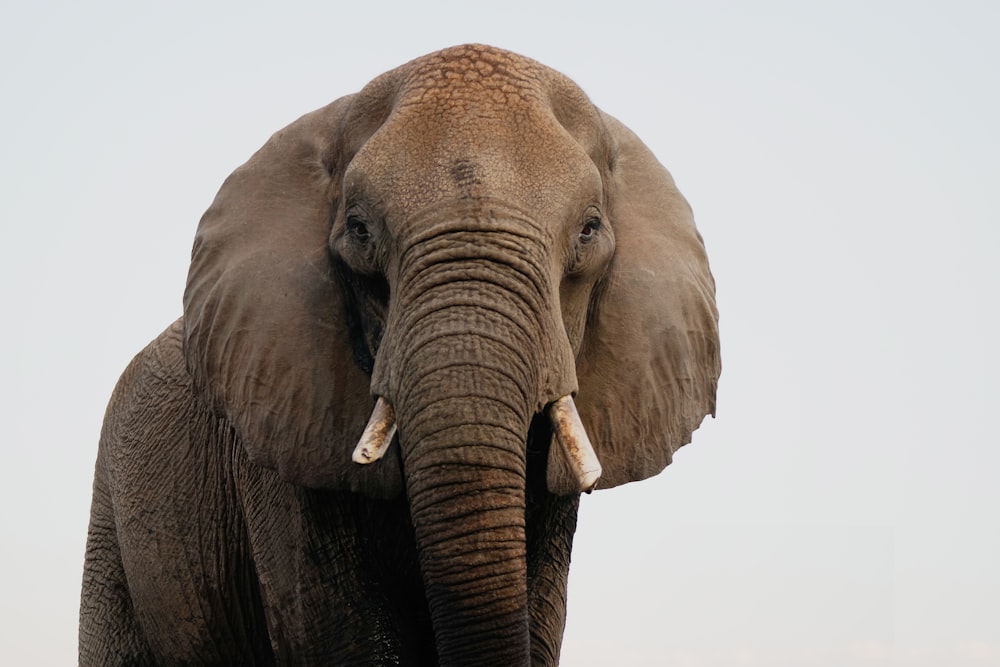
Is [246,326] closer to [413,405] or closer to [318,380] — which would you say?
[318,380]

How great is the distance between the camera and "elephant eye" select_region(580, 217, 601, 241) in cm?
649

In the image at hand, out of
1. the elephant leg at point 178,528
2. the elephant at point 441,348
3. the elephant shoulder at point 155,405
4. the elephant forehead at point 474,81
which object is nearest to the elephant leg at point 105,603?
the elephant leg at point 178,528

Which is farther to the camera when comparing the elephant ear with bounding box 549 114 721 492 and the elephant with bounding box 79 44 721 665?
the elephant ear with bounding box 549 114 721 492

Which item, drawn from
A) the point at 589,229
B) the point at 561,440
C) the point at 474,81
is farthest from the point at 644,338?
the point at 474,81

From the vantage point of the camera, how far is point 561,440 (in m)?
6.15

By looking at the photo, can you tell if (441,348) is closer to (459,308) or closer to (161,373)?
(459,308)

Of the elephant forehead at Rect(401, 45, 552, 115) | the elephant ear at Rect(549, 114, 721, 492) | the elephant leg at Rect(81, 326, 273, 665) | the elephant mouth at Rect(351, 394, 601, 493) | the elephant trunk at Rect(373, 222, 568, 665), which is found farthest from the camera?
the elephant leg at Rect(81, 326, 273, 665)

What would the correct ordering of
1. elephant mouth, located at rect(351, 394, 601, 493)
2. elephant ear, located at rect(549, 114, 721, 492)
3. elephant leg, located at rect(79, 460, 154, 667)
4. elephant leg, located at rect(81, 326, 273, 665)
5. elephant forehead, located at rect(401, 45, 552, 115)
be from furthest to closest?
1. elephant leg, located at rect(79, 460, 154, 667)
2. elephant leg, located at rect(81, 326, 273, 665)
3. elephant ear, located at rect(549, 114, 721, 492)
4. elephant forehead, located at rect(401, 45, 552, 115)
5. elephant mouth, located at rect(351, 394, 601, 493)

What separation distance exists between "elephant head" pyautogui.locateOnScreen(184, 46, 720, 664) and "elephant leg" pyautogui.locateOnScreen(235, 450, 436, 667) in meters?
0.29

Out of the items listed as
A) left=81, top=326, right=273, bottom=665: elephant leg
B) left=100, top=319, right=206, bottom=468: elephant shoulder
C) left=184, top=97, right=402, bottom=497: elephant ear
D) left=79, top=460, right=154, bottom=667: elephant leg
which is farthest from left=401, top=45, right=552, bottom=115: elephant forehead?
left=79, top=460, right=154, bottom=667: elephant leg

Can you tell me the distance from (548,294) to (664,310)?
0.79 meters

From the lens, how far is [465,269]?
6.05 meters

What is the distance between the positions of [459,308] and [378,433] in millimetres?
433

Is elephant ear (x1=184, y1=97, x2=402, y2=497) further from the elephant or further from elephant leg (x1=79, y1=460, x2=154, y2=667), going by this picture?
elephant leg (x1=79, y1=460, x2=154, y2=667)
